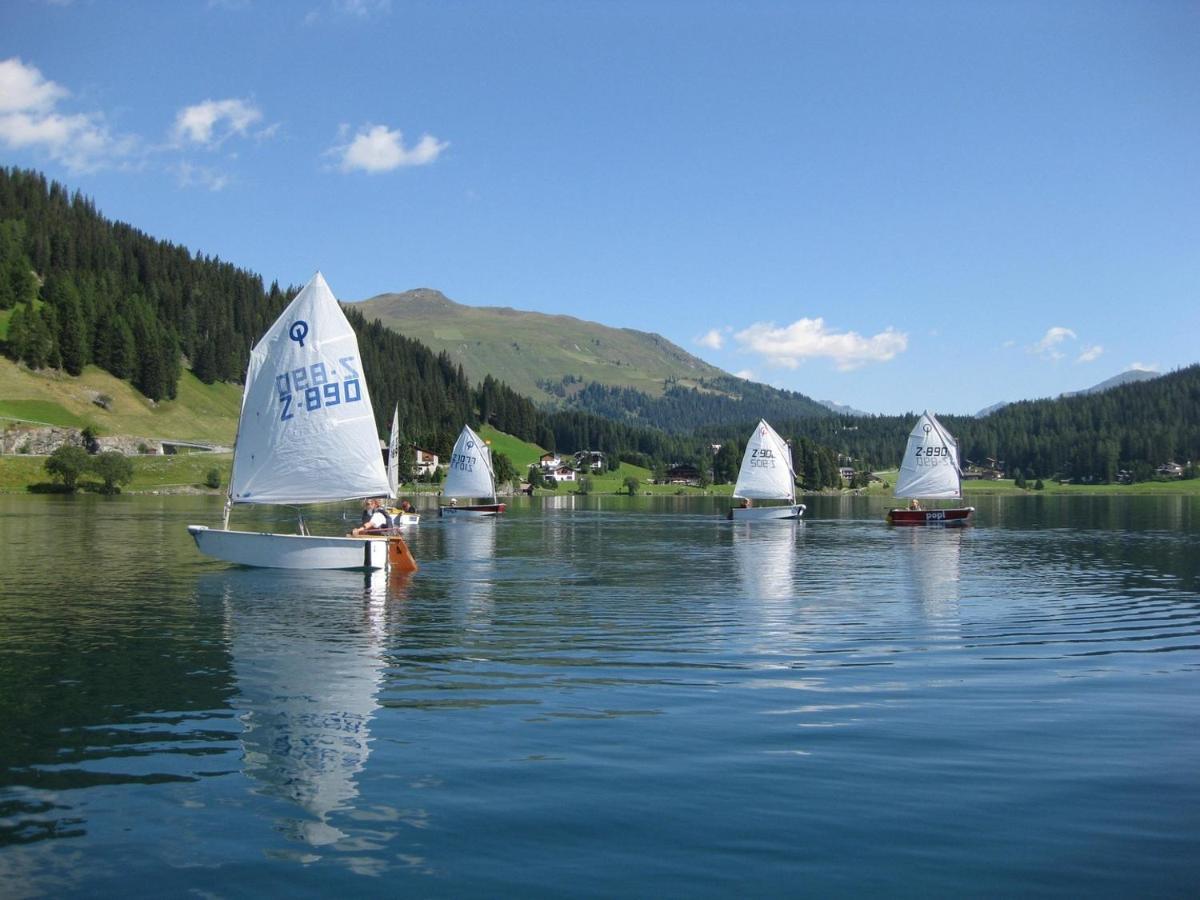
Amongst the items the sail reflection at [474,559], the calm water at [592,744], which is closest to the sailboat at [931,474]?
the sail reflection at [474,559]

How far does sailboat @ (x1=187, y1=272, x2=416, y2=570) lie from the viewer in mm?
47625

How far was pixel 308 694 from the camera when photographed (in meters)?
22.8

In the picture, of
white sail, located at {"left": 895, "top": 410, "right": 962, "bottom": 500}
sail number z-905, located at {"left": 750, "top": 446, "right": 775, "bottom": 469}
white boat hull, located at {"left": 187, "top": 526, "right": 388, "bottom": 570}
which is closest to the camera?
white boat hull, located at {"left": 187, "top": 526, "right": 388, "bottom": 570}

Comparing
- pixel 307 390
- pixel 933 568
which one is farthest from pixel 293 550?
pixel 933 568

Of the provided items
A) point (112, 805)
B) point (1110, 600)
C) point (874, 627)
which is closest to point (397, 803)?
point (112, 805)

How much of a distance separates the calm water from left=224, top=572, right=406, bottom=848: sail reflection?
0.10m

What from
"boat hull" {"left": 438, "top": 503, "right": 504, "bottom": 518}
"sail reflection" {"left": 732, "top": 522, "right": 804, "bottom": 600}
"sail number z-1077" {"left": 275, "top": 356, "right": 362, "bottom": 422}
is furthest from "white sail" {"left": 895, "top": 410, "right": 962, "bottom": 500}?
"sail number z-1077" {"left": 275, "top": 356, "right": 362, "bottom": 422}

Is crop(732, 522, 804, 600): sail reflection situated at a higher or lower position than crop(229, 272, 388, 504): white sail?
lower

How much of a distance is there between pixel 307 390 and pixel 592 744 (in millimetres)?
33461

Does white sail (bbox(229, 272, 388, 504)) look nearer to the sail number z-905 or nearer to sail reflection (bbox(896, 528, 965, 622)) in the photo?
sail reflection (bbox(896, 528, 965, 622))

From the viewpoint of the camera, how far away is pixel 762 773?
1658 centimetres

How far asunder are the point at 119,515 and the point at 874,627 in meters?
93.6

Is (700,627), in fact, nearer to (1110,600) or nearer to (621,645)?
(621,645)

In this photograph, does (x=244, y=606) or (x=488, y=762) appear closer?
(x=488, y=762)
